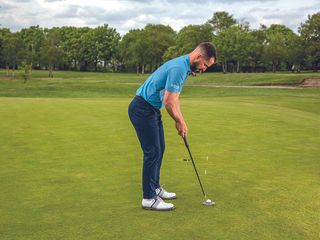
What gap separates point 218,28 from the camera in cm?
13175

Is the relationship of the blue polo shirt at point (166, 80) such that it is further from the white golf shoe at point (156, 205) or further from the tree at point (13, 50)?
the tree at point (13, 50)

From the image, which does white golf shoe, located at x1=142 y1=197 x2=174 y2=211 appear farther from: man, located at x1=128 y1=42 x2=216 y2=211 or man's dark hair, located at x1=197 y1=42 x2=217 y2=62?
man's dark hair, located at x1=197 y1=42 x2=217 y2=62

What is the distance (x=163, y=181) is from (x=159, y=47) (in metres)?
101

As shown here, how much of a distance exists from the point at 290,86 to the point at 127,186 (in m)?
45.1

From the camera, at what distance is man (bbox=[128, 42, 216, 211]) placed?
19.6 ft

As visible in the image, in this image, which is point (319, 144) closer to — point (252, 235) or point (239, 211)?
point (239, 211)

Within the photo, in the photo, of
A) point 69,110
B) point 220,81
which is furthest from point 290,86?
point 69,110

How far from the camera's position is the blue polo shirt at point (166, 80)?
19.4 ft

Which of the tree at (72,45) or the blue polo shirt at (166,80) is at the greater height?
the tree at (72,45)

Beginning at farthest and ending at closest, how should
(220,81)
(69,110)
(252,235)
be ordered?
(220,81)
(69,110)
(252,235)

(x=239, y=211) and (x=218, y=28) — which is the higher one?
(x=218, y=28)

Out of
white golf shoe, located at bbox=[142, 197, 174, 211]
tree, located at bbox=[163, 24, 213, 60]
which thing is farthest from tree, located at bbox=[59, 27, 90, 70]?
white golf shoe, located at bbox=[142, 197, 174, 211]

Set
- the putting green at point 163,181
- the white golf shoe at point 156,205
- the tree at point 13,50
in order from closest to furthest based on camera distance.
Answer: the putting green at point 163,181 → the white golf shoe at point 156,205 → the tree at point 13,50

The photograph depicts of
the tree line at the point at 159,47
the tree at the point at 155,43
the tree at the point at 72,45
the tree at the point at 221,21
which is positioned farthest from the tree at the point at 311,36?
the tree at the point at 72,45
